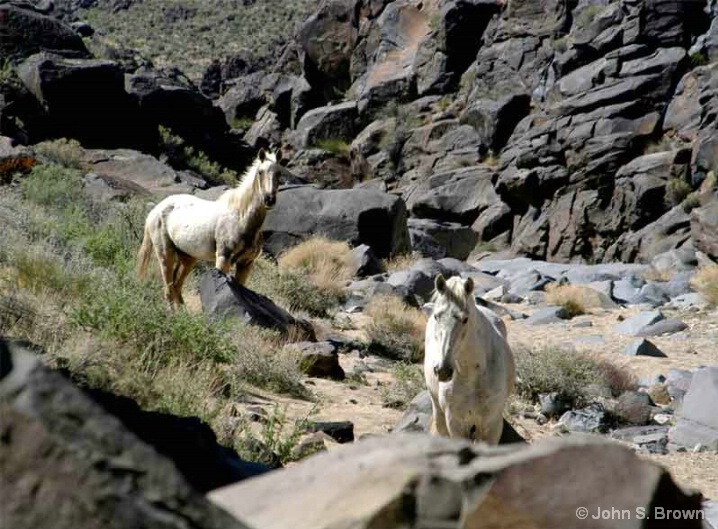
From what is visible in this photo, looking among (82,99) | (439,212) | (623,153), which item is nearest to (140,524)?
(82,99)

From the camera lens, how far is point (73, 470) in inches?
76.5

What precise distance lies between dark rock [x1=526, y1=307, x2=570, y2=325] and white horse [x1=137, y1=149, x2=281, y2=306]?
20.7ft

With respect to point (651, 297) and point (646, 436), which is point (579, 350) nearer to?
point (646, 436)

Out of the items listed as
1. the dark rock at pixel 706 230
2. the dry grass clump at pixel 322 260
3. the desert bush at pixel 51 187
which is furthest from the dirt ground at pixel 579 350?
the desert bush at pixel 51 187

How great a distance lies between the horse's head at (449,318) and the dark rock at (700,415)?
3.70 m

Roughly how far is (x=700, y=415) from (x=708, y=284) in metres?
8.93

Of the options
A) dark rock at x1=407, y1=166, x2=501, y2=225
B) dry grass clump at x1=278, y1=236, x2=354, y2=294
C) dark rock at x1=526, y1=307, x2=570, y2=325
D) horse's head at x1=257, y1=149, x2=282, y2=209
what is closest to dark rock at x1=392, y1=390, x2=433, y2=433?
horse's head at x1=257, y1=149, x2=282, y2=209

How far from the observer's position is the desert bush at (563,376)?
9.91 metres

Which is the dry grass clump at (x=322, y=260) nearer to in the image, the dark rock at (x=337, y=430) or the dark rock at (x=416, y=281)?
the dark rock at (x=416, y=281)

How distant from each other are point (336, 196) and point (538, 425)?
13.1 meters

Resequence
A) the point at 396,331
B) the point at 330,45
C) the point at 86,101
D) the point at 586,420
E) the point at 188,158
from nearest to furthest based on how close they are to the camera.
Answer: the point at 586,420 → the point at 396,331 → the point at 86,101 → the point at 188,158 → the point at 330,45

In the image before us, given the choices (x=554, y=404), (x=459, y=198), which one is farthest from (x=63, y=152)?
(x=554, y=404)

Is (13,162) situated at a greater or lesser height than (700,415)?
lesser

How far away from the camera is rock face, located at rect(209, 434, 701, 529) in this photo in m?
2.41
